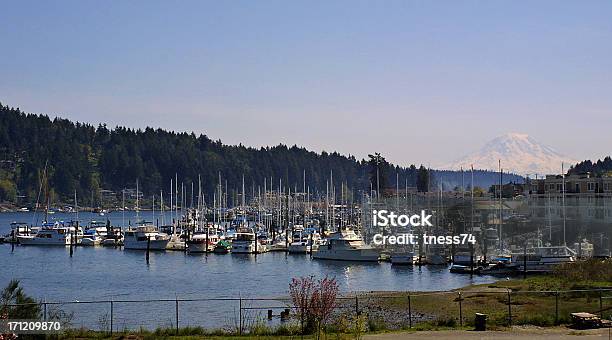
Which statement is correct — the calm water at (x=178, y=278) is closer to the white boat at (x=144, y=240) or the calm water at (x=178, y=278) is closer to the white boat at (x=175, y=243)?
the white boat at (x=144, y=240)

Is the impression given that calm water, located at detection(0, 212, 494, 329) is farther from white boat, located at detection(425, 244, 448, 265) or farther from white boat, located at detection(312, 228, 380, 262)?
white boat, located at detection(425, 244, 448, 265)

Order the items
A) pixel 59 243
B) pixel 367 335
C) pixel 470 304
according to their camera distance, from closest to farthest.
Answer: pixel 367 335 → pixel 470 304 → pixel 59 243

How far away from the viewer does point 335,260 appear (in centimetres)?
9919

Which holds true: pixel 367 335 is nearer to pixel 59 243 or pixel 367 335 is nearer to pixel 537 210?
pixel 537 210

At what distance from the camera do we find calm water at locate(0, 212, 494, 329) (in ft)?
174

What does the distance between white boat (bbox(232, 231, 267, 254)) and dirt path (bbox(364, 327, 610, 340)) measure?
76733 millimetres

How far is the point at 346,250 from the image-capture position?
324 ft

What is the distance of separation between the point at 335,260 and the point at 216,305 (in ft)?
145

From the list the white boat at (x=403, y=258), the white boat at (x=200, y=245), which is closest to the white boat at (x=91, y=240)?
the white boat at (x=200, y=245)

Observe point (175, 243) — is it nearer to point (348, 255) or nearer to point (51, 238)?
point (51, 238)

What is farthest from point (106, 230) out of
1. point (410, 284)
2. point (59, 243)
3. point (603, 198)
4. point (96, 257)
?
point (603, 198)

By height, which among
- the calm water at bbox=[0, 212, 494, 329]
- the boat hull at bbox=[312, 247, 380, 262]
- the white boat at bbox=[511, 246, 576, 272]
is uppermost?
the white boat at bbox=[511, 246, 576, 272]

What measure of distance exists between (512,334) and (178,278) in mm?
54084

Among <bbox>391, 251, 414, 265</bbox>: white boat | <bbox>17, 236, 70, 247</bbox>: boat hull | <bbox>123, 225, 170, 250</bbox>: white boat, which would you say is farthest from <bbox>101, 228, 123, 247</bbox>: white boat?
<bbox>391, 251, 414, 265</bbox>: white boat
